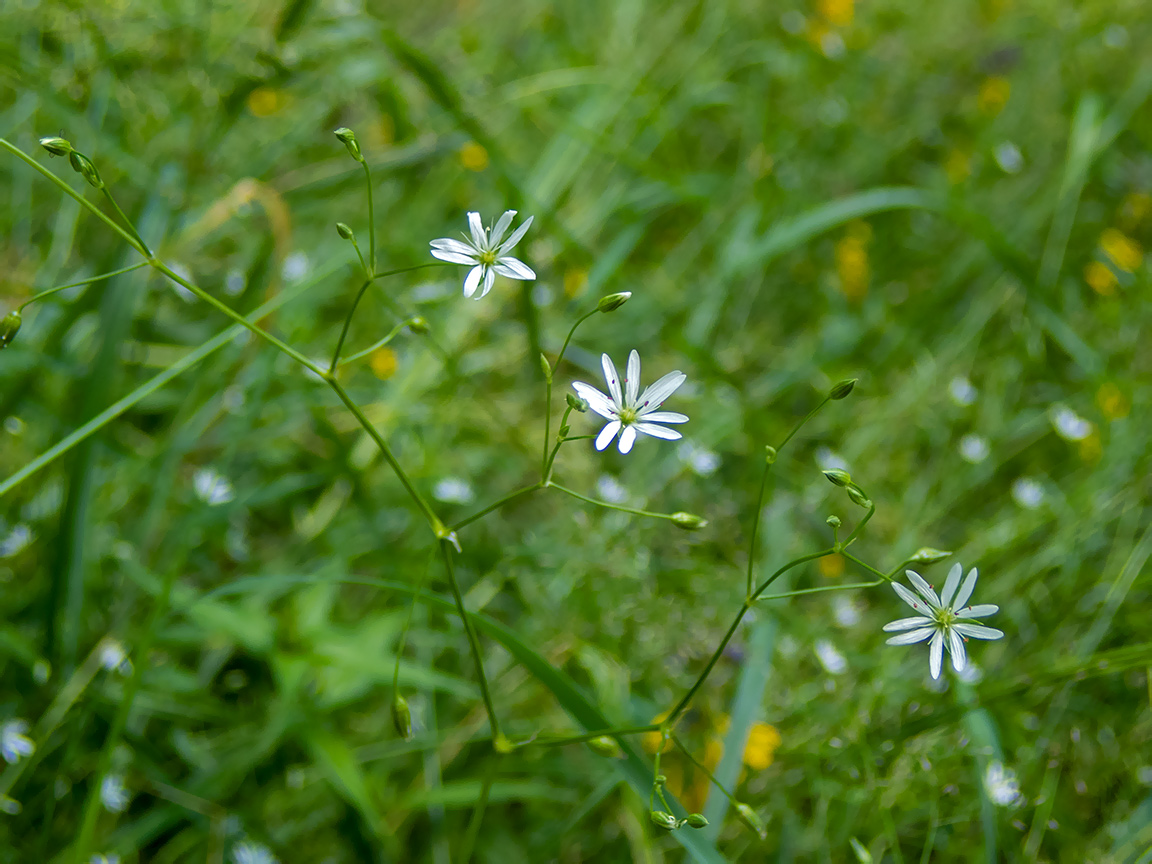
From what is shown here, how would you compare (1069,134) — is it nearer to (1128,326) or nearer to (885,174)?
(885,174)

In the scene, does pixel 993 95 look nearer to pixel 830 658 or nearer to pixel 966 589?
pixel 830 658

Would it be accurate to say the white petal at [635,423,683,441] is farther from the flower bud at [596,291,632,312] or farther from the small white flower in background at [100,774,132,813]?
the small white flower in background at [100,774,132,813]

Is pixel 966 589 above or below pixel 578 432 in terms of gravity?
above

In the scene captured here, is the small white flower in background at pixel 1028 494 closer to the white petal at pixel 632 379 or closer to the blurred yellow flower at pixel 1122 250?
the blurred yellow flower at pixel 1122 250

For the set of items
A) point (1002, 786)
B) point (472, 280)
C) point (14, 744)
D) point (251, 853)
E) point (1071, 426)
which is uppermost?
point (472, 280)

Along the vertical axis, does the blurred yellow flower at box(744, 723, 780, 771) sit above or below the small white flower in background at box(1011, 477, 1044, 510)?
below

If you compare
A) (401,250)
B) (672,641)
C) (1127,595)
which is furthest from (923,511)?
(401,250)

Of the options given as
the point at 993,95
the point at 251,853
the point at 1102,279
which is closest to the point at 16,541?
the point at 251,853

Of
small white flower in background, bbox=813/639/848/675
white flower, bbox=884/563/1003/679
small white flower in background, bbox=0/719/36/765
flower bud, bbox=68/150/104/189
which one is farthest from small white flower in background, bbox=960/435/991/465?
small white flower in background, bbox=0/719/36/765
